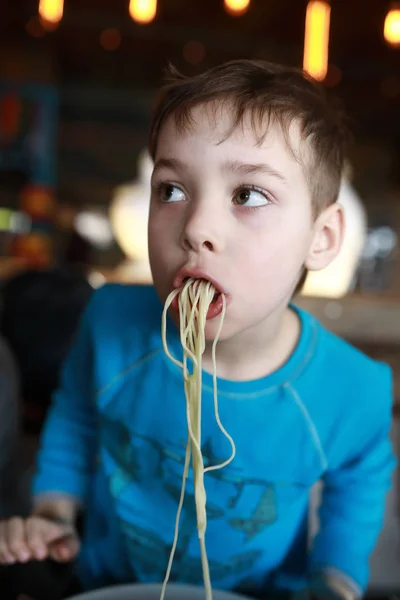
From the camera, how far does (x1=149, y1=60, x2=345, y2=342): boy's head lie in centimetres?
59

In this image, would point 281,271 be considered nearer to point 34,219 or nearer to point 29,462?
point 29,462

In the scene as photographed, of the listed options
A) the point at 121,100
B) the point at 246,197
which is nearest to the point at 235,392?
the point at 246,197

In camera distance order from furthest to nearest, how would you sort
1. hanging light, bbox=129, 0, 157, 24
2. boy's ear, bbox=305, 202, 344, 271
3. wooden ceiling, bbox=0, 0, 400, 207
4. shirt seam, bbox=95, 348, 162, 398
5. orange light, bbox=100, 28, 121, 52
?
orange light, bbox=100, 28, 121, 52 → wooden ceiling, bbox=0, 0, 400, 207 → hanging light, bbox=129, 0, 157, 24 → shirt seam, bbox=95, 348, 162, 398 → boy's ear, bbox=305, 202, 344, 271

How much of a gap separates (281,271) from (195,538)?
0.40 metres

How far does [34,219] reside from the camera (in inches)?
168

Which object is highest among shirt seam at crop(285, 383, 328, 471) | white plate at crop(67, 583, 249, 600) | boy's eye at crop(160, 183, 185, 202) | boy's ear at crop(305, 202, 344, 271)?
boy's eye at crop(160, 183, 185, 202)

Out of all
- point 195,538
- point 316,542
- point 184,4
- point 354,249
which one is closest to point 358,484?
point 316,542

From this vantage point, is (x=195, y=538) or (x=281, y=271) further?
(x=195, y=538)

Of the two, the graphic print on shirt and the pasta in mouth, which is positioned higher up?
the pasta in mouth

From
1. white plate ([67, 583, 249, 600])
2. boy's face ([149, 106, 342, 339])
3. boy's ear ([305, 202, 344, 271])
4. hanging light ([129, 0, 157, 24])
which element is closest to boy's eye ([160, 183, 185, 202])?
boy's face ([149, 106, 342, 339])

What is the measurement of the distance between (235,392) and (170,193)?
283 millimetres

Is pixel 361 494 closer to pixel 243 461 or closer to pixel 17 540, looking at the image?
pixel 243 461

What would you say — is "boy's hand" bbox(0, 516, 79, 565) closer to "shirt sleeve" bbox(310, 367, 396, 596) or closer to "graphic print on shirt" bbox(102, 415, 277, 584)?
"graphic print on shirt" bbox(102, 415, 277, 584)

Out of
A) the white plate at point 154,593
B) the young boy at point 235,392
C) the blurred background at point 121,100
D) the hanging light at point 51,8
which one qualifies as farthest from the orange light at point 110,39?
the white plate at point 154,593
